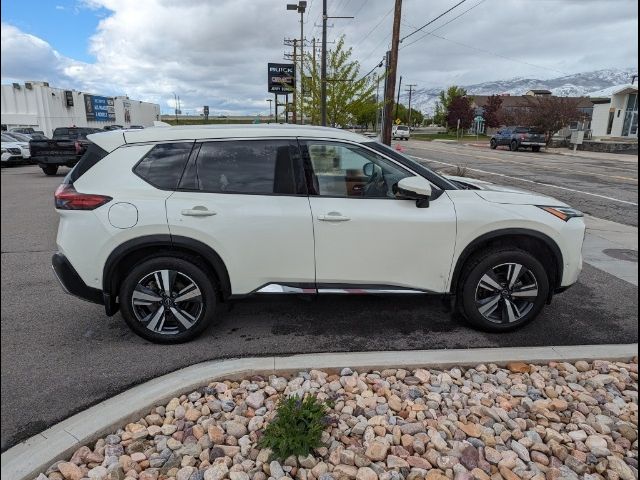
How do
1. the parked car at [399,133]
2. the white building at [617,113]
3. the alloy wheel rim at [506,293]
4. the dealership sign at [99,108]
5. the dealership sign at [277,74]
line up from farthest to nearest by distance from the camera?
the parked car at [399,133]
the dealership sign at [99,108]
the white building at [617,113]
the dealership sign at [277,74]
the alloy wheel rim at [506,293]

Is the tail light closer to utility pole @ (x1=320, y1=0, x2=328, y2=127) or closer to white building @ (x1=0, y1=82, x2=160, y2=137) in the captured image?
utility pole @ (x1=320, y1=0, x2=328, y2=127)

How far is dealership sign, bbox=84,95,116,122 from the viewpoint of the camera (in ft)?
143

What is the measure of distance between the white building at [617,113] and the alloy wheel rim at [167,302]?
150 ft

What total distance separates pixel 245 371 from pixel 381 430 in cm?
103

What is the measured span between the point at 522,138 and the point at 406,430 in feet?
113

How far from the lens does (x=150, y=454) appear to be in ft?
8.06

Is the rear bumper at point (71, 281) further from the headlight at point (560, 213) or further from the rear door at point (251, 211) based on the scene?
the headlight at point (560, 213)

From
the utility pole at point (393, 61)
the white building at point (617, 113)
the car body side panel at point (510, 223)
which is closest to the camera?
the car body side panel at point (510, 223)

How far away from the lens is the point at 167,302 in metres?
3.61

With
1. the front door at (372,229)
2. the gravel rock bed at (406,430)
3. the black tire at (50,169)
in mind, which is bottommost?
→ the black tire at (50,169)

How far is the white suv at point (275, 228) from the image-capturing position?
3.45 metres

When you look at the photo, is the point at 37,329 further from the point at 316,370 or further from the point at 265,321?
the point at 316,370

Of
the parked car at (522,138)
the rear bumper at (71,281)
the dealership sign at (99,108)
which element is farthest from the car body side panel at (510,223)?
the dealership sign at (99,108)

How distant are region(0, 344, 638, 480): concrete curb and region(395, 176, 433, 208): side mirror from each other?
3.80 ft
